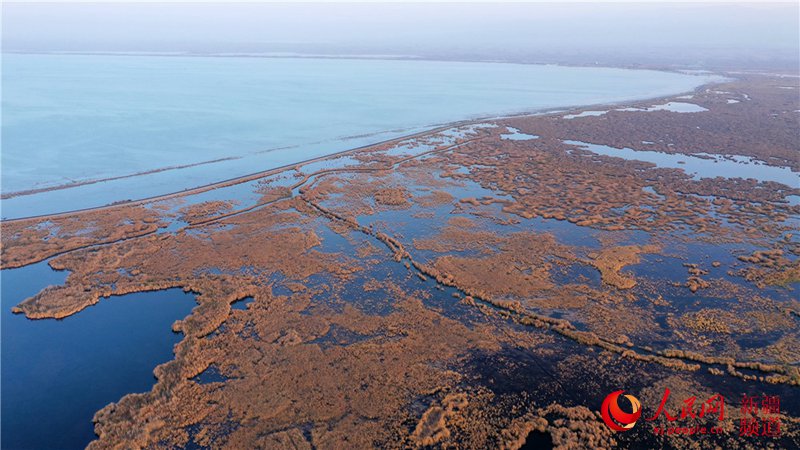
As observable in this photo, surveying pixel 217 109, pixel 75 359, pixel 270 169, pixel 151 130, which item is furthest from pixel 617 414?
pixel 217 109

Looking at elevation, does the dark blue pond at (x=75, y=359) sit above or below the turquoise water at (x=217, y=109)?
below

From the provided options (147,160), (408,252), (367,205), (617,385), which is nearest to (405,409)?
(617,385)

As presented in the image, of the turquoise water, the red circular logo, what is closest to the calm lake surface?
the turquoise water

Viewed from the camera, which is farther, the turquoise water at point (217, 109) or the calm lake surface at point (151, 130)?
the turquoise water at point (217, 109)

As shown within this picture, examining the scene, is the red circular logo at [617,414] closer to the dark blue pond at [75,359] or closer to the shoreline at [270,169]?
the dark blue pond at [75,359]

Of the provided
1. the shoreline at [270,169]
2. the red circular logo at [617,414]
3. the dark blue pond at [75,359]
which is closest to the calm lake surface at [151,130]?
the dark blue pond at [75,359]

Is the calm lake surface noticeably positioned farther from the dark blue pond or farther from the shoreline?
the shoreline

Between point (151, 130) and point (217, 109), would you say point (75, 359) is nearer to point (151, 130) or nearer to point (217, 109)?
point (151, 130)
